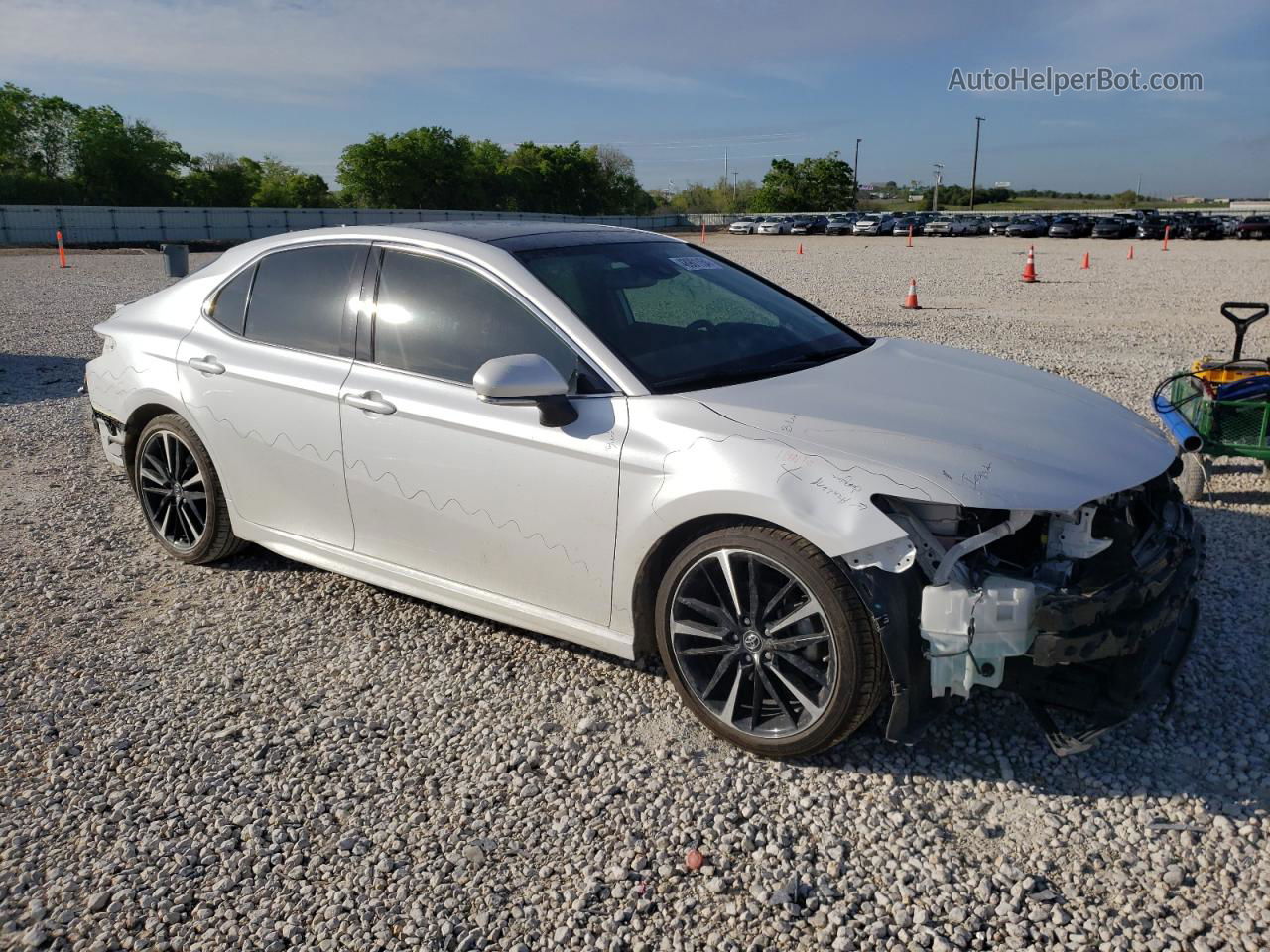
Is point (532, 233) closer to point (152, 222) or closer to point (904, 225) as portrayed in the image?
point (152, 222)

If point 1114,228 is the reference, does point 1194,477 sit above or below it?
below

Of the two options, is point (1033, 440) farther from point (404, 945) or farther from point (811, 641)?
point (404, 945)

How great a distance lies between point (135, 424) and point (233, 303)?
0.98 metres

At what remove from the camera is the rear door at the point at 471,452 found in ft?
11.8

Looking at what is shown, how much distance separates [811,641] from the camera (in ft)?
10.5

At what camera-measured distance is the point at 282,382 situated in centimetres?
443

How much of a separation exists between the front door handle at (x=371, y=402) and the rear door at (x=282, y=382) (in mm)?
103

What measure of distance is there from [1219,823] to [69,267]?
3180 cm

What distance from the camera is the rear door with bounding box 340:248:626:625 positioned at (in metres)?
3.60

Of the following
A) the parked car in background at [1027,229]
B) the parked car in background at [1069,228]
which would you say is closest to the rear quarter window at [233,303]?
the parked car in background at [1069,228]

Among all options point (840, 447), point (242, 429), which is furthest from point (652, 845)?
point (242, 429)

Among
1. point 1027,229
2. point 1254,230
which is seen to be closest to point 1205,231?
point 1254,230

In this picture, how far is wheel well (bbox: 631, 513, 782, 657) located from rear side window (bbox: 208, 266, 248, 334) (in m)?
2.54

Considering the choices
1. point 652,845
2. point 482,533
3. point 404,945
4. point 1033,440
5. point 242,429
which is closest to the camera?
point 404,945
